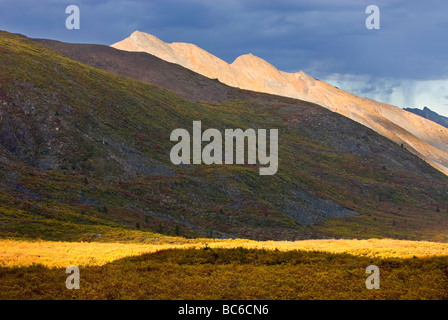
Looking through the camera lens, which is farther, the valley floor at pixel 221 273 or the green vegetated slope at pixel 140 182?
the green vegetated slope at pixel 140 182

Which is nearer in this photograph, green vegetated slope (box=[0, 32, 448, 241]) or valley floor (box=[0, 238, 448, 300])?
valley floor (box=[0, 238, 448, 300])

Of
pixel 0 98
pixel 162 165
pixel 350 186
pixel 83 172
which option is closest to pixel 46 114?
pixel 0 98

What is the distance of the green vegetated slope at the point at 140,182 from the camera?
64688 mm

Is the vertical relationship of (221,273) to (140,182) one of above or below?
below

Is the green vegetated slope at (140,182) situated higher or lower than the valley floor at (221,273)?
higher

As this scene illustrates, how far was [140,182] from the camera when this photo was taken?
87000 mm

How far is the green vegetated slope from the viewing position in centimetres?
6469

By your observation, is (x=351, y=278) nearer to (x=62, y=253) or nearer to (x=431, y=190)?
(x=62, y=253)

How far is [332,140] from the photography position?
18462cm

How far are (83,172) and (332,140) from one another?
12472 cm

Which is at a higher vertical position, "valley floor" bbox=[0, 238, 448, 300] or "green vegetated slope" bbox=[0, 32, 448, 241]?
"green vegetated slope" bbox=[0, 32, 448, 241]

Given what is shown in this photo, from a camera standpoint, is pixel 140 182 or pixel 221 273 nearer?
pixel 221 273
